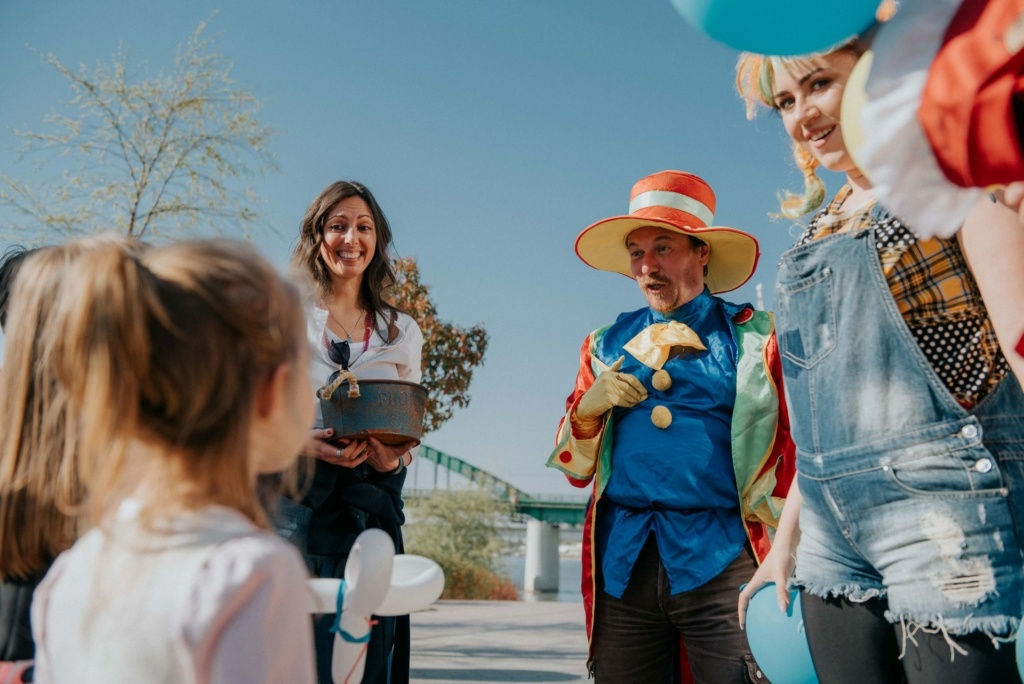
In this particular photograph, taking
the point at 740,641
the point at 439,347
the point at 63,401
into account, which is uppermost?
the point at 439,347

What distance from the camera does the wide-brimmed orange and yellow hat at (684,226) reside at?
10.1 ft

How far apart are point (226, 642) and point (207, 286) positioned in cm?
43

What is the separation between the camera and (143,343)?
116 cm

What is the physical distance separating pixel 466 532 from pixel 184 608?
2005 centimetres

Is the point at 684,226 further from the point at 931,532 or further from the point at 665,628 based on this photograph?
the point at 931,532

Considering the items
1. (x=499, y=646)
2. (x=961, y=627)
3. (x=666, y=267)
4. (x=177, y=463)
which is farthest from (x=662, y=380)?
(x=499, y=646)

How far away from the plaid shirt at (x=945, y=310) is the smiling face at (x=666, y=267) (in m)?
1.44

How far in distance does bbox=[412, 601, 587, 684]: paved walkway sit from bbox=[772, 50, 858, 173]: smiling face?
10.1ft

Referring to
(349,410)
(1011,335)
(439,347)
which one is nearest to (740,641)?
(349,410)

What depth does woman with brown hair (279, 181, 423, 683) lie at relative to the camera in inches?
107

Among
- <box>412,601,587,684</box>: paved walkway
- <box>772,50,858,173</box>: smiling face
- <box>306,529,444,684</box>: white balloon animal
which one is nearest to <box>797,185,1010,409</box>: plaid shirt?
<box>772,50,858,173</box>: smiling face

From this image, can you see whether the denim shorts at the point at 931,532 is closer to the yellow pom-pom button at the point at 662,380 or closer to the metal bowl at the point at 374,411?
the yellow pom-pom button at the point at 662,380

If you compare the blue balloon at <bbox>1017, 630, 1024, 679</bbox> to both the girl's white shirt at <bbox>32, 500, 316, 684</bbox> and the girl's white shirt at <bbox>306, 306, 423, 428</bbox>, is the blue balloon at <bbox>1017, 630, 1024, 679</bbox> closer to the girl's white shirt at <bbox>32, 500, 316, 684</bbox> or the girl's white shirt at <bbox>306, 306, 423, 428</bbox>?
the girl's white shirt at <bbox>32, 500, 316, 684</bbox>

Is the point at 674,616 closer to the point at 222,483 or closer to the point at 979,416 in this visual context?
the point at 979,416
